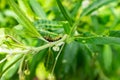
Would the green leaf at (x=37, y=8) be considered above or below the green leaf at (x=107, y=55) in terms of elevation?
above

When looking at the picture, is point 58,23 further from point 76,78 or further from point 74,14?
point 76,78

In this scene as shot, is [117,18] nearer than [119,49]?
Yes

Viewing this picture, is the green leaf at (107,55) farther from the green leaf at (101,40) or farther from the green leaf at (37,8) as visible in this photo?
the green leaf at (101,40)

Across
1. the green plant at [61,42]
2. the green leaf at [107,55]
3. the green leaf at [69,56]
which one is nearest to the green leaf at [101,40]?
the green plant at [61,42]

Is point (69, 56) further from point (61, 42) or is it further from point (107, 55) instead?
point (61, 42)

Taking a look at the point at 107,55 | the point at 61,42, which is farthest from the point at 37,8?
the point at 107,55

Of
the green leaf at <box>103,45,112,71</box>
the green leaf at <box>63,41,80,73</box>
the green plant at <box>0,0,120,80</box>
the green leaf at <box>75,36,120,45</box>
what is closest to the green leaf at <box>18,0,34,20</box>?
the green plant at <box>0,0,120,80</box>

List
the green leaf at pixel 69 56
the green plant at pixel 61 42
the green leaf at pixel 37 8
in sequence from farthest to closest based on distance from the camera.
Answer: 1. the green leaf at pixel 69 56
2. the green leaf at pixel 37 8
3. the green plant at pixel 61 42

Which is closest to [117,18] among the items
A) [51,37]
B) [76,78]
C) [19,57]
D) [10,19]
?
[76,78]
